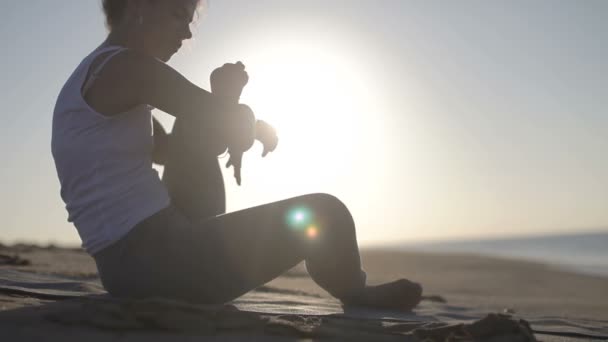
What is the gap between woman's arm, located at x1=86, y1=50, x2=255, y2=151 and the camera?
2.21 m

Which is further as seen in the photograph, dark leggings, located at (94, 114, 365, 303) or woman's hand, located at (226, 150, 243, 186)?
woman's hand, located at (226, 150, 243, 186)

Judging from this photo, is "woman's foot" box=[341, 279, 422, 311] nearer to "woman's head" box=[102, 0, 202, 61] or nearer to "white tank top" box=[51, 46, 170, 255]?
"white tank top" box=[51, 46, 170, 255]

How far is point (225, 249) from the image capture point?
2.41 meters

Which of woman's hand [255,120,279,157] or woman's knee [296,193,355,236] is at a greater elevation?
woman's hand [255,120,279,157]

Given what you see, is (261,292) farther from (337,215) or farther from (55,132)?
(55,132)

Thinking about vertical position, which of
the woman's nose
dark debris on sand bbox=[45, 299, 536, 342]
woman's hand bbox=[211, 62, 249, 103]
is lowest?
dark debris on sand bbox=[45, 299, 536, 342]

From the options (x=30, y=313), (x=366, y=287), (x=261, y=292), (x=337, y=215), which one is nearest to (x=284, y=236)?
(x=337, y=215)

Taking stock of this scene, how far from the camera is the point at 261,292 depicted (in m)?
4.01

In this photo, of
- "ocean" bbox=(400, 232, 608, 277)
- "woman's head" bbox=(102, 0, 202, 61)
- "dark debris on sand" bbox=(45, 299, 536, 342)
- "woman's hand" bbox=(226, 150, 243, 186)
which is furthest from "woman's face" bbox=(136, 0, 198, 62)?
"ocean" bbox=(400, 232, 608, 277)

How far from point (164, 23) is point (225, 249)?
0.93 metres

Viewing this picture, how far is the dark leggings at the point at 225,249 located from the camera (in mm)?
2359

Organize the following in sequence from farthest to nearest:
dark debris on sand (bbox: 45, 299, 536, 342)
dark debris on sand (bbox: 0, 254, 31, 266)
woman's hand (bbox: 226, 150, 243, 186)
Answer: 1. dark debris on sand (bbox: 0, 254, 31, 266)
2. woman's hand (bbox: 226, 150, 243, 186)
3. dark debris on sand (bbox: 45, 299, 536, 342)

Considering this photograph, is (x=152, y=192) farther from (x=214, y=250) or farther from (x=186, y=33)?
(x=186, y=33)

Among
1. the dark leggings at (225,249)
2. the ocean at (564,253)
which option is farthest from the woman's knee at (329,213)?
the ocean at (564,253)
